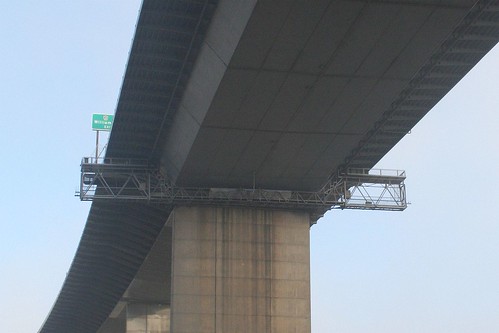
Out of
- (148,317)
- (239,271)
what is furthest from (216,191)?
(148,317)

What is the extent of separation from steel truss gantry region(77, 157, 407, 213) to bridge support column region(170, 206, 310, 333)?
1.19 meters

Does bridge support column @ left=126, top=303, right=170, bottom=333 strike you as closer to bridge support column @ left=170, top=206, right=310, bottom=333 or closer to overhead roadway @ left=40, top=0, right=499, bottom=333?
overhead roadway @ left=40, top=0, right=499, bottom=333

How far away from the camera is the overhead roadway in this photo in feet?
127

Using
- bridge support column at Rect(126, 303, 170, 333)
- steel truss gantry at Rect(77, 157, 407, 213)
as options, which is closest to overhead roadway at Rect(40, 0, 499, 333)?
steel truss gantry at Rect(77, 157, 407, 213)

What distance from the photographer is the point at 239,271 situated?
55281mm

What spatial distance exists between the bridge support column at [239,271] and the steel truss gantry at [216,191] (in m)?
1.19

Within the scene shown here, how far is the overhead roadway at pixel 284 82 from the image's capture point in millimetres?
38719

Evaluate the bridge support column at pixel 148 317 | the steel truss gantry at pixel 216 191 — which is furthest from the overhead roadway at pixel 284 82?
the bridge support column at pixel 148 317

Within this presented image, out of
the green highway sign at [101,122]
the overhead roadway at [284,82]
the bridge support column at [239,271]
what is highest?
the green highway sign at [101,122]

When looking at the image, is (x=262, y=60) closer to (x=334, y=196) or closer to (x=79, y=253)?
(x=334, y=196)

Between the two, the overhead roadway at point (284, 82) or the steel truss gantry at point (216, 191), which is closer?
the overhead roadway at point (284, 82)

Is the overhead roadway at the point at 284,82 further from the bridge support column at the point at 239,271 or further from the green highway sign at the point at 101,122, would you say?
the green highway sign at the point at 101,122

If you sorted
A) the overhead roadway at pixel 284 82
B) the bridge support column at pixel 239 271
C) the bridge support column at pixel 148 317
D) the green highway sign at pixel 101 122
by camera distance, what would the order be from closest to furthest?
the overhead roadway at pixel 284 82 → the bridge support column at pixel 239 271 → the green highway sign at pixel 101 122 → the bridge support column at pixel 148 317

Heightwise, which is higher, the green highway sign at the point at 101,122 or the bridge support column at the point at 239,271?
the green highway sign at the point at 101,122
